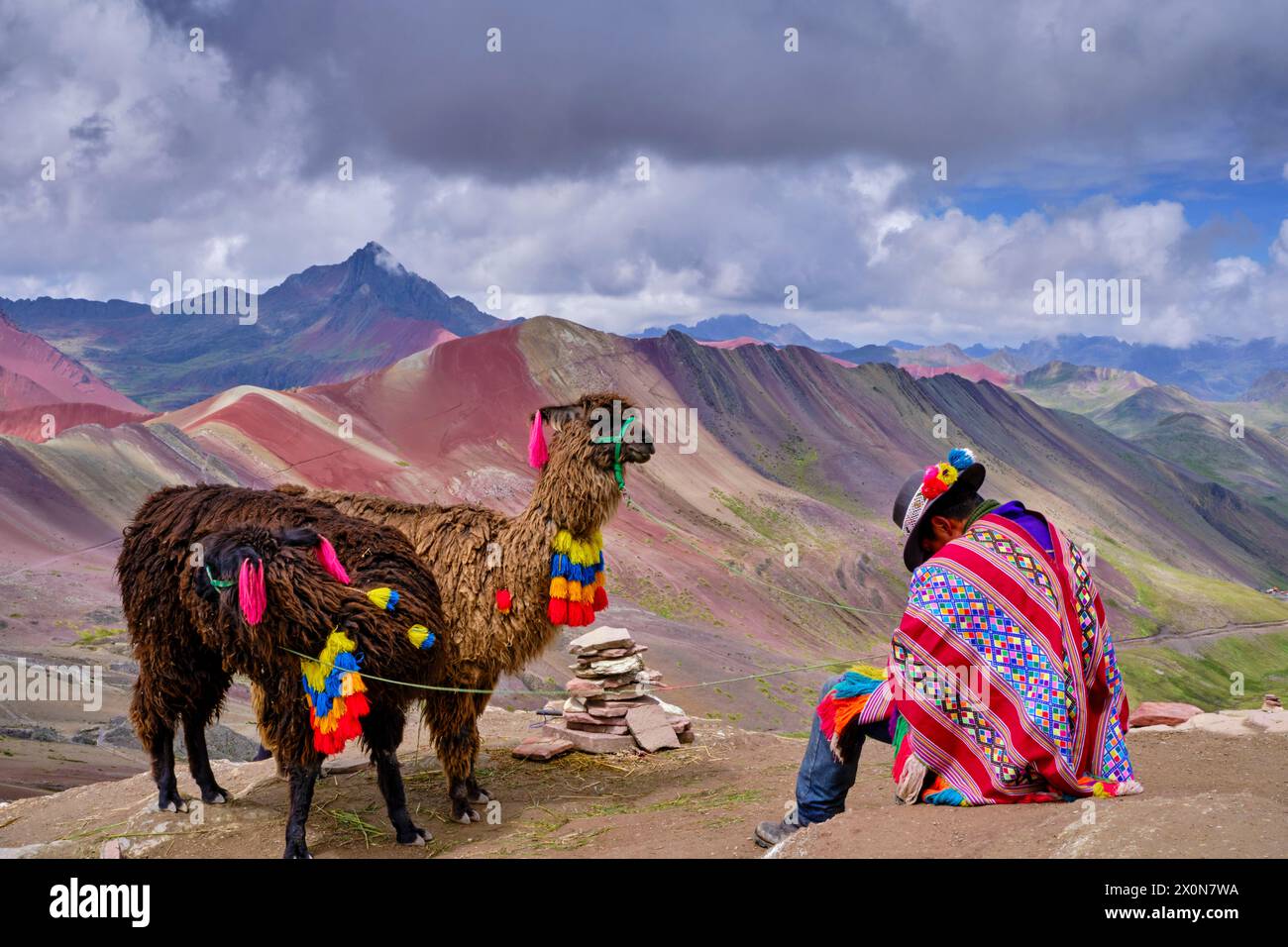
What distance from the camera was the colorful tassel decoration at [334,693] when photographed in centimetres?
605

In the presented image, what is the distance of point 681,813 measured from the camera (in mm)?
7168

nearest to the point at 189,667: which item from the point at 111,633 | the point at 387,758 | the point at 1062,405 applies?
the point at 387,758

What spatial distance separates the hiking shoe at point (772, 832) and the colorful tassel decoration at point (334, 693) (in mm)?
2307

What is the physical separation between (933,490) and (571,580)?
3.76m

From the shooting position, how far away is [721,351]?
189 ft

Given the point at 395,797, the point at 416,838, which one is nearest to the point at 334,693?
the point at 395,797

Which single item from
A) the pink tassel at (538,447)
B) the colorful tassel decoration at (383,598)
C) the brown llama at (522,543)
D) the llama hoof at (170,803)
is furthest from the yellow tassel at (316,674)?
the pink tassel at (538,447)

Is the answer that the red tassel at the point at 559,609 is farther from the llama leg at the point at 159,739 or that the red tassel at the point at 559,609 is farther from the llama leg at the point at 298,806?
the llama leg at the point at 159,739

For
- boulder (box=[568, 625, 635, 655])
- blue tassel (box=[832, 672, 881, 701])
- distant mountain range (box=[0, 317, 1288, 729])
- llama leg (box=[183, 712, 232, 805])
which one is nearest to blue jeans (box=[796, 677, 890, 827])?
blue tassel (box=[832, 672, 881, 701])

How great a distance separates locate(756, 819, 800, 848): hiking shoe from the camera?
523cm

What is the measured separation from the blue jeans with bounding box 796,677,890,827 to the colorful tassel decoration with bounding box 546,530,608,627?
3061 mm

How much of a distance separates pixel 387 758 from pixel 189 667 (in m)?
1.68

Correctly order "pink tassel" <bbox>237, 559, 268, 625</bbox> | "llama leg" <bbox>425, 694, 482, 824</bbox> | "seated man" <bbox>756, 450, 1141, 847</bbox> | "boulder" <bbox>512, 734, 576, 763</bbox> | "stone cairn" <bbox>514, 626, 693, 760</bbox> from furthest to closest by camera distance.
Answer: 1. "stone cairn" <bbox>514, 626, 693, 760</bbox>
2. "boulder" <bbox>512, 734, 576, 763</bbox>
3. "llama leg" <bbox>425, 694, 482, 824</bbox>
4. "pink tassel" <bbox>237, 559, 268, 625</bbox>
5. "seated man" <bbox>756, 450, 1141, 847</bbox>

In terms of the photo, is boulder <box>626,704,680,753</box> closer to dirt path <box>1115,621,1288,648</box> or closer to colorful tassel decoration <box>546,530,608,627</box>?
colorful tassel decoration <box>546,530,608,627</box>
